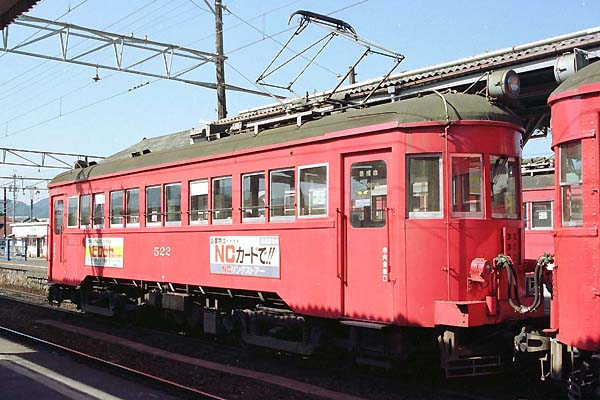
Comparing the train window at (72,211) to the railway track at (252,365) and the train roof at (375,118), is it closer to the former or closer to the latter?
the railway track at (252,365)

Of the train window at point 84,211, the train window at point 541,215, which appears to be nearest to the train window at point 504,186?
the train window at point 541,215

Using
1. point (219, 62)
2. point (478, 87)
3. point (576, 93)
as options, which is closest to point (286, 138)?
point (478, 87)

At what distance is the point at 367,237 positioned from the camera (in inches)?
309

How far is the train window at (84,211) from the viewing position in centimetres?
1392

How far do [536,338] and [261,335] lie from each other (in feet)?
13.9

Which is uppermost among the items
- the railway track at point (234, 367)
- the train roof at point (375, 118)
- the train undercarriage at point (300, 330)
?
the train roof at point (375, 118)

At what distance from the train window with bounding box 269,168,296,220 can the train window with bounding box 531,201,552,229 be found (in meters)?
8.81

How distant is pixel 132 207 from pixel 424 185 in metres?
6.76

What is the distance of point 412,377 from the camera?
8.23 metres

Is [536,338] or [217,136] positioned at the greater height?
[217,136]

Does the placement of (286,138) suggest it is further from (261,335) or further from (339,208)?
(261,335)

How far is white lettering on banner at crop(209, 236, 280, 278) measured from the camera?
9016 mm

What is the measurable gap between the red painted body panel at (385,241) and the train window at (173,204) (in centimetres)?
164

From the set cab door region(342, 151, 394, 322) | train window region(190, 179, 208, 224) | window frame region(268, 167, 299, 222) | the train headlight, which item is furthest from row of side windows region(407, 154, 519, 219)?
train window region(190, 179, 208, 224)
